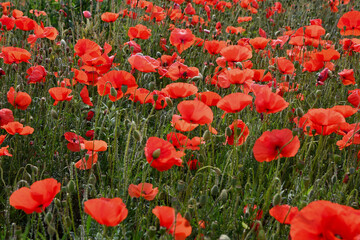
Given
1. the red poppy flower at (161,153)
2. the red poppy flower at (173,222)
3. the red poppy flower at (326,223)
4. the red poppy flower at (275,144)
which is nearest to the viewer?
the red poppy flower at (326,223)

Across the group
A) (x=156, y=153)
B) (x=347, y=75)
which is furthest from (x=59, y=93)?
(x=347, y=75)

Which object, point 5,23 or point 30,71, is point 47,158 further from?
point 5,23

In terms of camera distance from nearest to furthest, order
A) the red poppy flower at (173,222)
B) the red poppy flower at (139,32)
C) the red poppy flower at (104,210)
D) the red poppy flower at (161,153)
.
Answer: the red poppy flower at (104,210), the red poppy flower at (173,222), the red poppy flower at (161,153), the red poppy flower at (139,32)

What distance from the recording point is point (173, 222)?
4.26ft

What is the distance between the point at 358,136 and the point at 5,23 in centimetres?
254

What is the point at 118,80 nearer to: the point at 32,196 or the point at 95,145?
the point at 95,145

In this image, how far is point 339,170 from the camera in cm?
248

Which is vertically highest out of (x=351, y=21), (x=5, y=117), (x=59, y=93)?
(x=351, y=21)

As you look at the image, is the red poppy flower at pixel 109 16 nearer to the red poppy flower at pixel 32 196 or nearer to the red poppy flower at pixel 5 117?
the red poppy flower at pixel 5 117

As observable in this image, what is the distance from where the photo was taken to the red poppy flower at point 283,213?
147cm

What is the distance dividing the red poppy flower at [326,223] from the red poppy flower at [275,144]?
0.59 meters

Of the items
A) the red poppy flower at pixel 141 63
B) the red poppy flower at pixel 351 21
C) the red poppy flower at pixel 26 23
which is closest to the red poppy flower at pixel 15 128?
the red poppy flower at pixel 141 63

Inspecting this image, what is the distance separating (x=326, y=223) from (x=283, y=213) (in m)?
0.42

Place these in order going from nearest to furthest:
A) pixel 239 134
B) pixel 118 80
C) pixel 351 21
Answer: pixel 239 134
pixel 118 80
pixel 351 21
